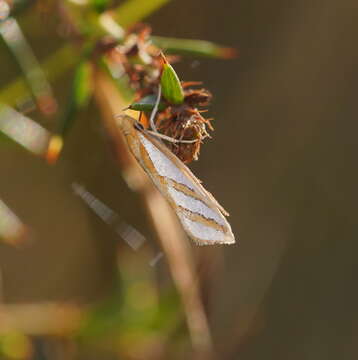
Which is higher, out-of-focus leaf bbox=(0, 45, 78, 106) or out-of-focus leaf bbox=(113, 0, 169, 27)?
out-of-focus leaf bbox=(113, 0, 169, 27)

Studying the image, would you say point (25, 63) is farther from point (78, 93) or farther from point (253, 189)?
point (253, 189)

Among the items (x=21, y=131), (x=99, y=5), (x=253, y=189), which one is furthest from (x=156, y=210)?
(x=253, y=189)

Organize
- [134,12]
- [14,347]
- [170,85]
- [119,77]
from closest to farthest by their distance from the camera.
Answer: [170,85] → [119,77] → [134,12] → [14,347]

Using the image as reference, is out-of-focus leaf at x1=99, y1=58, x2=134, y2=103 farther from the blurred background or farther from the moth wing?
the blurred background

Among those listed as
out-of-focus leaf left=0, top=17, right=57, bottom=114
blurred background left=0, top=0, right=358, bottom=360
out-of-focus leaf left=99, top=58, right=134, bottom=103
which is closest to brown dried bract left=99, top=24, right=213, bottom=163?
out-of-focus leaf left=99, top=58, right=134, bottom=103

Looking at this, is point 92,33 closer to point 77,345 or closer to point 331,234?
point 77,345

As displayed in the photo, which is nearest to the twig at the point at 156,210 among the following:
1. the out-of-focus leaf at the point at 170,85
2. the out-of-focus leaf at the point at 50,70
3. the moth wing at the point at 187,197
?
the out-of-focus leaf at the point at 50,70

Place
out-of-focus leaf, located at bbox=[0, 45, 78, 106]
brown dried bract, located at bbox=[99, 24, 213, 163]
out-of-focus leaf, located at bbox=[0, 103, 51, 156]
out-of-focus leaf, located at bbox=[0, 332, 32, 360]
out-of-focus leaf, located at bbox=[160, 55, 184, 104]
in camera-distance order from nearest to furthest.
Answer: out-of-focus leaf, located at bbox=[160, 55, 184, 104]
brown dried bract, located at bbox=[99, 24, 213, 163]
out-of-focus leaf, located at bbox=[0, 103, 51, 156]
out-of-focus leaf, located at bbox=[0, 45, 78, 106]
out-of-focus leaf, located at bbox=[0, 332, 32, 360]
